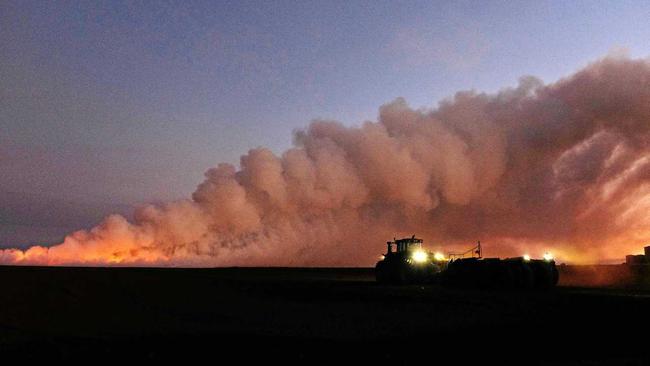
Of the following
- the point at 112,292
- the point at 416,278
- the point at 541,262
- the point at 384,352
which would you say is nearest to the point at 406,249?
the point at 416,278

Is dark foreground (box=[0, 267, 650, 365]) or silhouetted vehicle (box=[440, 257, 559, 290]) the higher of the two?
silhouetted vehicle (box=[440, 257, 559, 290])

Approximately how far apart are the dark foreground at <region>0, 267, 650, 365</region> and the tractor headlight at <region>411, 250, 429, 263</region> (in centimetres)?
1667

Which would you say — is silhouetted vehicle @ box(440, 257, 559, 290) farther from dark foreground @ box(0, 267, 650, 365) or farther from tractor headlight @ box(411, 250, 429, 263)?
dark foreground @ box(0, 267, 650, 365)

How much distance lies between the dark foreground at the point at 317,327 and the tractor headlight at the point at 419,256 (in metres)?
16.7

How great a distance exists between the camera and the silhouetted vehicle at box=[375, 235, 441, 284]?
52531 millimetres

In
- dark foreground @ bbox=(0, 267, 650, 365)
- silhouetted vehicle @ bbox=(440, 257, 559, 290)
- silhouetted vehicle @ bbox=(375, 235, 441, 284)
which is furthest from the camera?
silhouetted vehicle @ bbox=(375, 235, 441, 284)

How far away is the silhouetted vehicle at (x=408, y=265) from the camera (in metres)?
52.5

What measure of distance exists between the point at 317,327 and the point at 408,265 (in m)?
31.2

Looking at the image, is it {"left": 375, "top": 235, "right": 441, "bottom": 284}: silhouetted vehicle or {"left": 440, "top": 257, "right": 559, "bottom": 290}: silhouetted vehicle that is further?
{"left": 375, "top": 235, "right": 441, "bottom": 284}: silhouetted vehicle

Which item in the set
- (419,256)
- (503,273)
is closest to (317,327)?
(503,273)

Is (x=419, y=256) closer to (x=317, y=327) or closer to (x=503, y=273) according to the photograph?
(x=503, y=273)

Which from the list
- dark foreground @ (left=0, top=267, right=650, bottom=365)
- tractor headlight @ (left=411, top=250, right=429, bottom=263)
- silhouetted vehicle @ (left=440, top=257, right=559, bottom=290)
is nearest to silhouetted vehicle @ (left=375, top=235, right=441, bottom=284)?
tractor headlight @ (left=411, top=250, right=429, bottom=263)

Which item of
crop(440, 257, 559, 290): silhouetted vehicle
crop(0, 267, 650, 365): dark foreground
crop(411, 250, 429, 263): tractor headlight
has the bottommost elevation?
crop(0, 267, 650, 365): dark foreground

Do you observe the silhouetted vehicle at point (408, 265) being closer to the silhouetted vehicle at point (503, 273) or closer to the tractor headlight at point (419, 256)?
the tractor headlight at point (419, 256)
